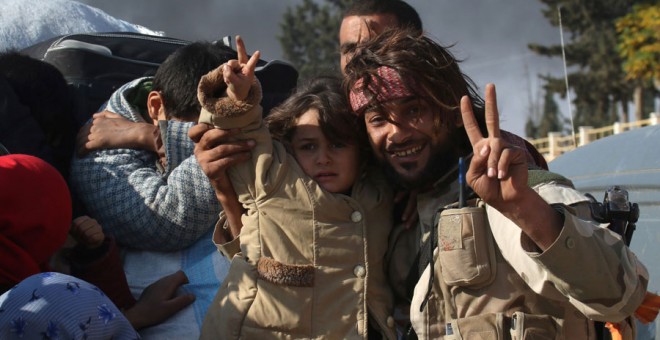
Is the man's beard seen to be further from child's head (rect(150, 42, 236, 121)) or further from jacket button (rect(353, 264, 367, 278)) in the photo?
child's head (rect(150, 42, 236, 121))

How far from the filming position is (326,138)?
2824 mm

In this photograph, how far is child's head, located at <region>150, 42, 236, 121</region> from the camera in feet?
10.7

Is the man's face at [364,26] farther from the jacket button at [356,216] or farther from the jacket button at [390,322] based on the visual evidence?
the jacket button at [390,322]

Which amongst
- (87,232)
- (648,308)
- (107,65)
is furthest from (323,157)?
(107,65)

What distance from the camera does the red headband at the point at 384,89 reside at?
2.72m

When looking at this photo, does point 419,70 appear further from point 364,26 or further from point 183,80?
point 364,26

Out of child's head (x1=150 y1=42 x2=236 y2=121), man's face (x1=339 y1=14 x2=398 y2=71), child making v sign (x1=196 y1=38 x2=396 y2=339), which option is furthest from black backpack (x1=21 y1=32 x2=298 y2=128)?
child making v sign (x1=196 y1=38 x2=396 y2=339)

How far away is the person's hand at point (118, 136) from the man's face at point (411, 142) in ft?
3.02

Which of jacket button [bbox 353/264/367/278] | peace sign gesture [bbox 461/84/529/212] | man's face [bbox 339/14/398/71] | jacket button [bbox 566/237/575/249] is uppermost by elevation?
man's face [bbox 339/14/398/71]

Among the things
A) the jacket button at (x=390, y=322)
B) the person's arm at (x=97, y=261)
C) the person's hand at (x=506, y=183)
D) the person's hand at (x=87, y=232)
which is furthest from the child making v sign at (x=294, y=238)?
the person's hand at (x=506, y=183)

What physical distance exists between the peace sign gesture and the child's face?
688 mm

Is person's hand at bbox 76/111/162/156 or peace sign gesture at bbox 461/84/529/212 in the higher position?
person's hand at bbox 76/111/162/156

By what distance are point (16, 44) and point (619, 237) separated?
3.21 m

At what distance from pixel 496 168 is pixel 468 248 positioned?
36 cm
